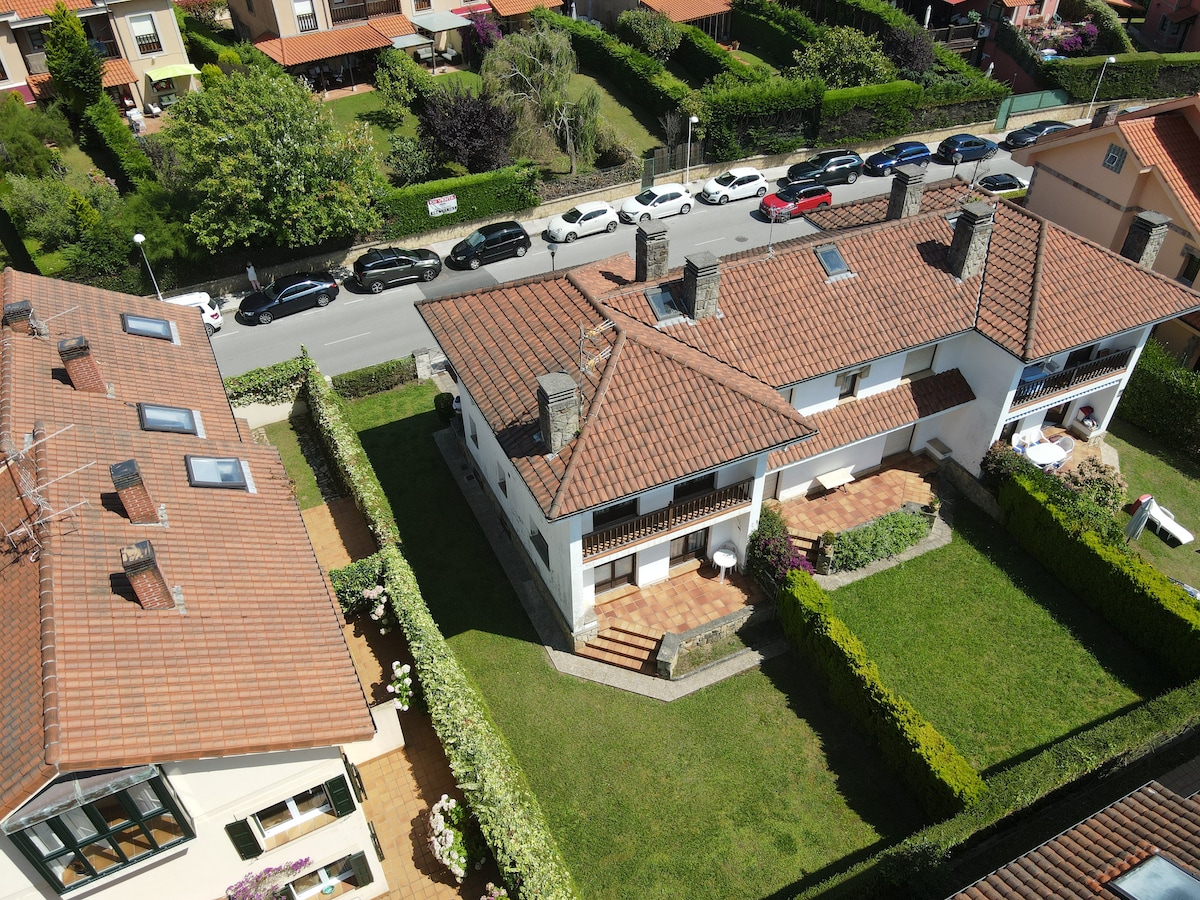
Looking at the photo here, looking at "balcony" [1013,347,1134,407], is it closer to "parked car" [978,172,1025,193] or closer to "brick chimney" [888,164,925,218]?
"brick chimney" [888,164,925,218]

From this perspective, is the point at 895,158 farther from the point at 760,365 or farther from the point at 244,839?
the point at 244,839

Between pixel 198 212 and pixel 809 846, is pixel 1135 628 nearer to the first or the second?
pixel 809 846

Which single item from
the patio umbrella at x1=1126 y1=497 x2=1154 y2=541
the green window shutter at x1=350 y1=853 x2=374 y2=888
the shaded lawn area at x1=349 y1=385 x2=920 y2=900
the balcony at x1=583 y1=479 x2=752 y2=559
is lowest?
the shaded lawn area at x1=349 y1=385 x2=920 y2=900

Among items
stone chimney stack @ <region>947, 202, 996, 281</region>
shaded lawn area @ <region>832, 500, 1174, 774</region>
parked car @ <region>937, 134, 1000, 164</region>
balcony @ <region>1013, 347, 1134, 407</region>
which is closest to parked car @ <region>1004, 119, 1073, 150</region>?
parked car @ <region>937, 134, 1000, 164</region>

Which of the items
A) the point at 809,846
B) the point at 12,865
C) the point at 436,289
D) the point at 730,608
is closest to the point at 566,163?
the point at 436,289

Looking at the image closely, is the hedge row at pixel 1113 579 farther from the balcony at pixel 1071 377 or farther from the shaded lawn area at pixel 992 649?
the balcony at pixel 1071 377

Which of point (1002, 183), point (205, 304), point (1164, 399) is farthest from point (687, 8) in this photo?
point (1164, 399)
